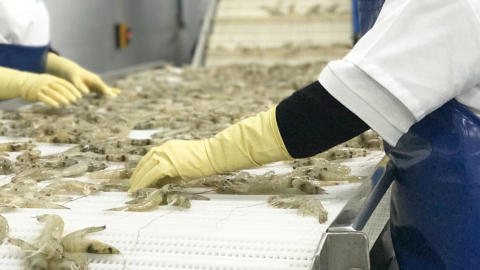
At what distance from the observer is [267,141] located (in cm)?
132

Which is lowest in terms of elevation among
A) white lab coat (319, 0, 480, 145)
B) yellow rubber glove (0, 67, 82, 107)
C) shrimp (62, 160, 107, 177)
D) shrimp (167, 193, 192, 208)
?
yellow rubber glove (0, 67, 82, 107)

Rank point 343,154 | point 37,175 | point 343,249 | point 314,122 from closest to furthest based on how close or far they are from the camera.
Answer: point 343,249
point 314,122
point 37,175
point 343,154

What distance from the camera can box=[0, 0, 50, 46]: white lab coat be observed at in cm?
261

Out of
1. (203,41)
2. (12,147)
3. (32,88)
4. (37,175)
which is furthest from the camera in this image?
(203,41)

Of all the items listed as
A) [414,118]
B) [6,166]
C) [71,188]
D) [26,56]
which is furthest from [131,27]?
[414,118]

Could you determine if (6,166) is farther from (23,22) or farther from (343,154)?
(23,22)

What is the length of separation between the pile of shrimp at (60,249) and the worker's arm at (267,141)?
0.98 feet

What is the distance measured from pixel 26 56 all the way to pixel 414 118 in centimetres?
232

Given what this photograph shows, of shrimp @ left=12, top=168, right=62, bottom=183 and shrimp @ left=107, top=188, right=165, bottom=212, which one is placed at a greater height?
shrimp @ left=107, top=188, right=165, bottom=212

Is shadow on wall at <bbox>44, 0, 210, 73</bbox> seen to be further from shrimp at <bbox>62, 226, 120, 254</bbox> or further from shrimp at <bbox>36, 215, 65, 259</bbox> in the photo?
shrimp at <bbox>62, 226, 120, 254</bbox>

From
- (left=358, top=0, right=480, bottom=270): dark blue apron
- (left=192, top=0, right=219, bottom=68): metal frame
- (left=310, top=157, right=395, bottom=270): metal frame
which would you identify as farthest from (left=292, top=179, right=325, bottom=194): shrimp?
(left=192, top=0, right=219, bottom=68): metal frame

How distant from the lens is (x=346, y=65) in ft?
3.76

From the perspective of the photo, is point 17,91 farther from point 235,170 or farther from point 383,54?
point 383,54

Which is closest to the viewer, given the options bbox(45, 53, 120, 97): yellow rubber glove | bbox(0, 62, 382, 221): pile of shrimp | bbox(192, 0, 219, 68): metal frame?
bbox(0, 62, 382, 221): pile of shrimp
